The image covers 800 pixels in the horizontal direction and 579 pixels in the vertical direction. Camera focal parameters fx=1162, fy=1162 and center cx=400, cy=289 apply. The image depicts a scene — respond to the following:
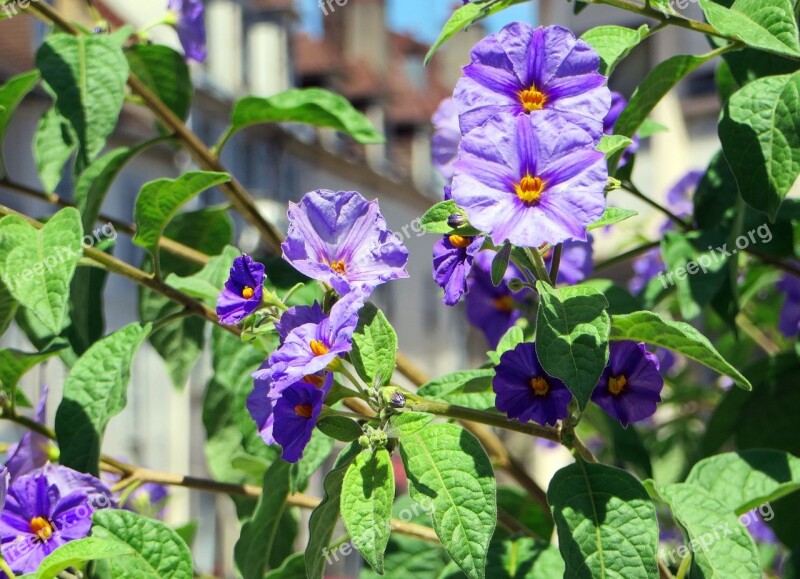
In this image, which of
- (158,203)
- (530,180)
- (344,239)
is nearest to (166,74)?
(158,203)

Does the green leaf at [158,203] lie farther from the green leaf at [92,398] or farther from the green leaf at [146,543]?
the green leaf at [146,543]

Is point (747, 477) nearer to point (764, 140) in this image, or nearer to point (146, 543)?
point (764, 140)

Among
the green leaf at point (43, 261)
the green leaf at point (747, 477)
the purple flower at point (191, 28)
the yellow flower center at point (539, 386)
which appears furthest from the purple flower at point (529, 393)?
the purple flower at point (191, 28)

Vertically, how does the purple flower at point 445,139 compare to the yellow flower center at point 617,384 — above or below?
above

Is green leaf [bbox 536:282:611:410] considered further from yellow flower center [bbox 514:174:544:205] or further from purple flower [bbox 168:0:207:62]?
purple flower [bbox 168:0:207:62]

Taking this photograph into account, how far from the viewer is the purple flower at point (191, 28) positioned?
1543mm

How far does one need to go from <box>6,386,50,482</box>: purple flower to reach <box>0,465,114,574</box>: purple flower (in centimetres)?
14

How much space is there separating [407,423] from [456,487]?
56 millimetres

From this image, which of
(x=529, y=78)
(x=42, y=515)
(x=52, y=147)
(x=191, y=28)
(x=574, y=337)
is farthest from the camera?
(x=191, y=28)

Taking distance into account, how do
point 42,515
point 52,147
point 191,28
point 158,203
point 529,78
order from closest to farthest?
point 529,78 → point 42,515 → point 158,203 → point 52,147 → point 191,28

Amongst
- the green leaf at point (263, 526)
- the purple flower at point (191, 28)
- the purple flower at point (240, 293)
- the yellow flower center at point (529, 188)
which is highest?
the purple flower at point (191, 28)

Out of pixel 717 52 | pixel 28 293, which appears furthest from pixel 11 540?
pixel 717 52

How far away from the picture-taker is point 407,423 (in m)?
0.80

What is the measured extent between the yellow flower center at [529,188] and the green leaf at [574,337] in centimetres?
6
